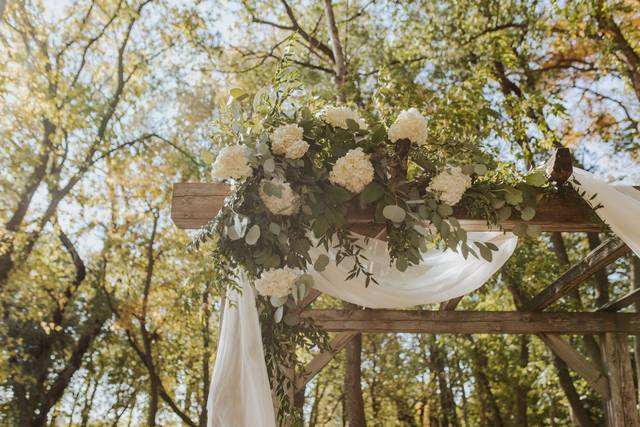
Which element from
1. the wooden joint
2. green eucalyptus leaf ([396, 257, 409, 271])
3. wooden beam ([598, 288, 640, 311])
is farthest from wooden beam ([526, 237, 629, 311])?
green eucalyptus leaf ([396, 257, 409, 271])

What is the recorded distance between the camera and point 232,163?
2.37m

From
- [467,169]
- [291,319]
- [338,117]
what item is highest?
[338,117]

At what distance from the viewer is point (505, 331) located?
4.78 meters

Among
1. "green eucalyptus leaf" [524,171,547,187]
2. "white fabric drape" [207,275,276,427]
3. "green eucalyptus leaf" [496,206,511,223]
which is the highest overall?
"green eucalyptus leaf" [524,171,547,187]

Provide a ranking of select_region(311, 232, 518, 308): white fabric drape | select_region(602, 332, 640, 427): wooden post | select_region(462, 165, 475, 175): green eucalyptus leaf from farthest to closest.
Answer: select_region(602, 332, 640, 427): wooden post → select_region(311, 232, 518, 308): white fabric drape → select_region(462, 165, 475, 175): green eucalyptus leaf

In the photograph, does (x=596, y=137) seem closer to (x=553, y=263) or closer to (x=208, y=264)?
(x=553, y=263)

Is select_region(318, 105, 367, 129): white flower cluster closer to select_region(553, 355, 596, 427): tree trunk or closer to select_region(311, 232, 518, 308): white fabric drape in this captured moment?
select_region(311, 232, 518, 308): white fabric drape

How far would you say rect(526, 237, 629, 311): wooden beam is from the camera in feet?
11.8

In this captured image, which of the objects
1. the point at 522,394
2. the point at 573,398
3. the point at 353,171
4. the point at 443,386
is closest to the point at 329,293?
the point at 353,171

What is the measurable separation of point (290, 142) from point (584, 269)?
8.32ft

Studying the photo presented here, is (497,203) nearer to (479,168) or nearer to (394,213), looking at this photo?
(479,168)

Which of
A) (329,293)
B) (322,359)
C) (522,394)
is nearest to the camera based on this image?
(329,293)

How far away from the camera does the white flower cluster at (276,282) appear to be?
2.41 m

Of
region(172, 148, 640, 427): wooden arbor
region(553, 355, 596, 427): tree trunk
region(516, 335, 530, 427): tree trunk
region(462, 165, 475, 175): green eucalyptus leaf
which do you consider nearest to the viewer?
region(462, 165, 475, 175): green eucalyptus leaf
